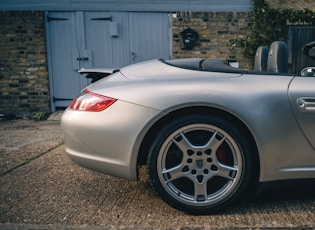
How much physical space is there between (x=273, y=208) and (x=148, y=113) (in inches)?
45.9

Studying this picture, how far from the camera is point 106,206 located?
2492mm

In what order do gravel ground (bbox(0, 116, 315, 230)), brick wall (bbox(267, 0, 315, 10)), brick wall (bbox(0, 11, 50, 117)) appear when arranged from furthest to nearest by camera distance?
1. brick wall (bbox(267, 0, 315, 10))
2. brick wall (bbox(0, 11, 50, 117))
3. gravel ground (bbox(0, 116, 315, 230))

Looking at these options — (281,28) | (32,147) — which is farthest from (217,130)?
(281,28)

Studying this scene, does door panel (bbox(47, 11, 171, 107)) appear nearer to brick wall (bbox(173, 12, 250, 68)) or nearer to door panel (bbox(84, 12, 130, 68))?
door panel (bbox(84, 12, 130, 68))

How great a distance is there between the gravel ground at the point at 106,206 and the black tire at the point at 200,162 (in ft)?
0.41

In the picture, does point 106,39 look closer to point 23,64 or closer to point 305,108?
point 23,64

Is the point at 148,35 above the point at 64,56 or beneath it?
above

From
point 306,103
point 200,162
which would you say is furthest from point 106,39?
point 306,103

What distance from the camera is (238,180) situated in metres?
2.28

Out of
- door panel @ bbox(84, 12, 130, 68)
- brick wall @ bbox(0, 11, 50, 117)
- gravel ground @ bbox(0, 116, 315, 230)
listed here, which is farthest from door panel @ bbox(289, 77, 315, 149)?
brick wall @ bbox(0, 11, 50, 117)

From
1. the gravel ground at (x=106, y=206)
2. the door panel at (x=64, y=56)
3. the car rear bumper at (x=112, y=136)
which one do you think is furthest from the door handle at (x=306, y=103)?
the door panel at (x=64, y=56)

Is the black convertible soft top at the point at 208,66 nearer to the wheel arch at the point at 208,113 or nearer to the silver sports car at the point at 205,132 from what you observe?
the silver sports car at the point at 205,132

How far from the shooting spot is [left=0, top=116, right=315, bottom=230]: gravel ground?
220 centimetres

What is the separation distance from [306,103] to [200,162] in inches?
32.8
